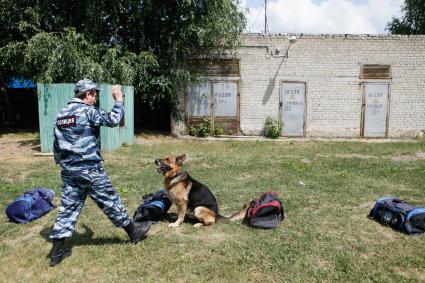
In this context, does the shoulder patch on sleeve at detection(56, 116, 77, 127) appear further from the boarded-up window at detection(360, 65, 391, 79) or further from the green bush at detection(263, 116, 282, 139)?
the boarded-up window at detection(360, 65, 391, 79)

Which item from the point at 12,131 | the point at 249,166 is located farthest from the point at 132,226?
the point at 12,131

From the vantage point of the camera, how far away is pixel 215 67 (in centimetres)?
1473

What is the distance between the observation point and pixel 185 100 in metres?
15.0

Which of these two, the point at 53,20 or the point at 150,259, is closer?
the point at 150,259

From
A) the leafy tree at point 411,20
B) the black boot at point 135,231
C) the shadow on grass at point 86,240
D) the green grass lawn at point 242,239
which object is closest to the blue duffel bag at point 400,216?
the green grass lawn at point 242,239

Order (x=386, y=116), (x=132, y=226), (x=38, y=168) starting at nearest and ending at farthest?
1. (x=132, y=226)
2. (x=38, y=168)
3. (x=386, y=116)

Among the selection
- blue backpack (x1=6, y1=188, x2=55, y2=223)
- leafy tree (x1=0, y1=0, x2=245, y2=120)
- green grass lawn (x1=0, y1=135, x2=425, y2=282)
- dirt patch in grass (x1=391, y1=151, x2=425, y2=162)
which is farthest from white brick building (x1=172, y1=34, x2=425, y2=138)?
blue backpack (x1=6, y1=188, x2=55, y2=223)

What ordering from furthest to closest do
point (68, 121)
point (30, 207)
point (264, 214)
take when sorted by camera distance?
point (30, 207) → point (264, 214) → point (68, 121)

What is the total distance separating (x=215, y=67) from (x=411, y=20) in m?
17.5

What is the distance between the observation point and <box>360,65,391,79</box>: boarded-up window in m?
14.6

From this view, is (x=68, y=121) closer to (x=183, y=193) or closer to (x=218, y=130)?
(x=183, y=193)

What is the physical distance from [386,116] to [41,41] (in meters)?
12.3

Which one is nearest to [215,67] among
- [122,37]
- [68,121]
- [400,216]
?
[122,37]

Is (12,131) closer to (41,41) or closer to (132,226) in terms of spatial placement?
(41,41)
